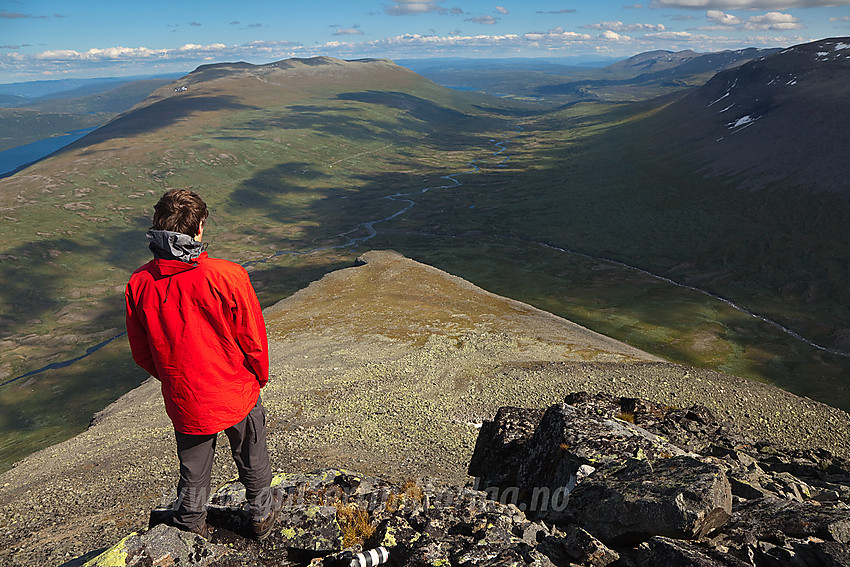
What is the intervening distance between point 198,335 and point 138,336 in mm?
1174

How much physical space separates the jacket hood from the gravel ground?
7695 millimetres

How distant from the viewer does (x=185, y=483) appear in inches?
344

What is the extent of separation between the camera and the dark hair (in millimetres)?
7648

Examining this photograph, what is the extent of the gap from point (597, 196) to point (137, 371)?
153 m

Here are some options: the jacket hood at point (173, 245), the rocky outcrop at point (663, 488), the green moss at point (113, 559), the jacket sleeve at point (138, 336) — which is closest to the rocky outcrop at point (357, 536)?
the green moss at point (113, 559)

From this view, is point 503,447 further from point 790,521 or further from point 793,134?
point 793,134

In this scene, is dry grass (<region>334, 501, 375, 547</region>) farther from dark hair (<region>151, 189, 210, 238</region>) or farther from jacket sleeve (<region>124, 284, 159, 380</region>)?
dark hair (<region>151, 189, 210, 238</region>)

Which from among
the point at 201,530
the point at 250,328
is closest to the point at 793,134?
the point at 250,328

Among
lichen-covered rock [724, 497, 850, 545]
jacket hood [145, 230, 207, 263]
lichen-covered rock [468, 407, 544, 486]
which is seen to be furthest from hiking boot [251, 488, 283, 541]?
lichen-covered rock [724, 497, 850, 545]

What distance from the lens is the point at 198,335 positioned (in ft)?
26.4

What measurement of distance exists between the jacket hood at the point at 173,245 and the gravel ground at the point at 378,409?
769 centimetres

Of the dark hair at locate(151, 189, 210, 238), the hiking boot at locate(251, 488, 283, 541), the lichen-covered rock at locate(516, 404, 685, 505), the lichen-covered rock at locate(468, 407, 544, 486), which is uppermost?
the dark hair at locate(151, 189, 210, 238)

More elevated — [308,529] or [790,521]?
[308,529]

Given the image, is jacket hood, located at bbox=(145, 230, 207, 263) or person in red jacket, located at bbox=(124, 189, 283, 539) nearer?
jacket hood, located at bbox=(145, 230, 207, 263)
